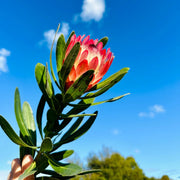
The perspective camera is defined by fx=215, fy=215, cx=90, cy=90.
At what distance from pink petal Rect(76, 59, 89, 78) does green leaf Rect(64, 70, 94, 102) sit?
46 millimetres

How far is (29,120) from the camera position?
1067 millimetres

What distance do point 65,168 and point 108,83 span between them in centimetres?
39

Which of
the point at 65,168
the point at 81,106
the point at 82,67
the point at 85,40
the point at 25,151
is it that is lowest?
the point at 65,168

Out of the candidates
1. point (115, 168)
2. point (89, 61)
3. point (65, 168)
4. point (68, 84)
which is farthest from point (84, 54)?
point (115, 168)

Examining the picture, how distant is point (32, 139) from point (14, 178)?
0.58ft

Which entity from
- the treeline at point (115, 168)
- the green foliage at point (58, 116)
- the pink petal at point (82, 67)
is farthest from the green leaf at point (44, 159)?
the treeline at point (115, 168)

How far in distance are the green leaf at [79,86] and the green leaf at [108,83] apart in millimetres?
97

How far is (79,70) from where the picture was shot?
2.82 feet

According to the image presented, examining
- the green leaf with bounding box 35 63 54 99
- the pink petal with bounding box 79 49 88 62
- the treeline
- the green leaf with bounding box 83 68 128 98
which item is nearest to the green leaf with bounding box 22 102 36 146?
the green leaf with bounding box 35 63 54 99

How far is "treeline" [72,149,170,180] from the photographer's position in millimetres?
17562

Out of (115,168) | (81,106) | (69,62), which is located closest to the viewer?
(69,62)

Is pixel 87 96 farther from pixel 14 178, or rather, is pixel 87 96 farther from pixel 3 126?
pixel 14 178

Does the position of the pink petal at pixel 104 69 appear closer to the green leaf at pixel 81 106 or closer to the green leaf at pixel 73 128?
the green leaf at pixel 81 106

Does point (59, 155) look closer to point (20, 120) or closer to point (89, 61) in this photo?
point (20, 120)
